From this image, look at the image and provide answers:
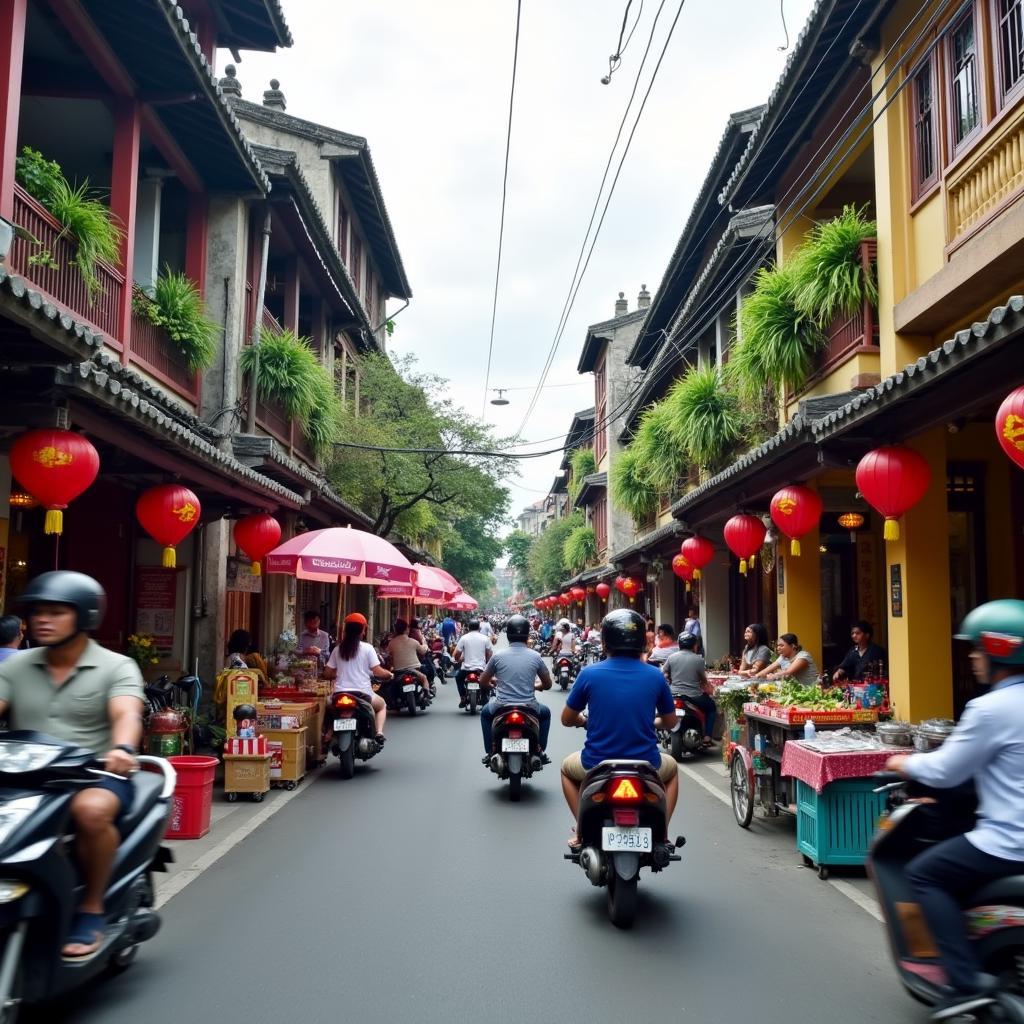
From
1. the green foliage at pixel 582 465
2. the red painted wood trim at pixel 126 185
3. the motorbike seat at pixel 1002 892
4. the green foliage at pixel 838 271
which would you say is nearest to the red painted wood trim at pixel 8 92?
the red painted wood trim at pixel 126 185

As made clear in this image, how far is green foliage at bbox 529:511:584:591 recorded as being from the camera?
2050 inches

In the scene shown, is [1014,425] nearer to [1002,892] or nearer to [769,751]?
[1002,892]

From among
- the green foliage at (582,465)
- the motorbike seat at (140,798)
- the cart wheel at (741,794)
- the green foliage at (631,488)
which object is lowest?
the cart wheel at (741,794)

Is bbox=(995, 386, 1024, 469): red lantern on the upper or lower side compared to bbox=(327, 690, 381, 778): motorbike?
upper

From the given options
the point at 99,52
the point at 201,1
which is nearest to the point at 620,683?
the point at 99,52

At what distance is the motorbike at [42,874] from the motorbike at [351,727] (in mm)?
6871

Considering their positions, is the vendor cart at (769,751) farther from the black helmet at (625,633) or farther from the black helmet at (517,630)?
the black helmet at (625,633)

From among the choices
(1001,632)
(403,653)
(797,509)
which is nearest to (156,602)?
(403,653)

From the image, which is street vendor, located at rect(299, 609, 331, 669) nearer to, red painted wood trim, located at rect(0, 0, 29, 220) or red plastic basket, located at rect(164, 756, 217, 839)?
red plastic basket, located at rect(164, 756, 217, 839)

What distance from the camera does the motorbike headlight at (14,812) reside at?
376 centimetres

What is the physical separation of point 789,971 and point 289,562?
371 inches

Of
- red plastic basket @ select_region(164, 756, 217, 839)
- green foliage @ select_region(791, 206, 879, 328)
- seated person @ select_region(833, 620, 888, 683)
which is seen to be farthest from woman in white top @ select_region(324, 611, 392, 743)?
green foliage @ select_region(791, 206, 879, 328)

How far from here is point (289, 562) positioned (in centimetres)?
1334

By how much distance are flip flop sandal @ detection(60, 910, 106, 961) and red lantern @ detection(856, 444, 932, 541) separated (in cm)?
669
